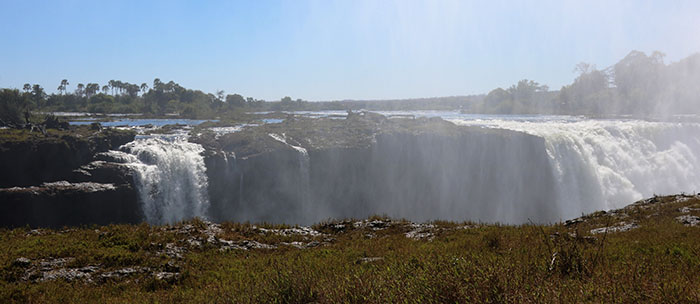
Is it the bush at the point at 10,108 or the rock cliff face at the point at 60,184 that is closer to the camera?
the rock cliff face at the point at 60,184

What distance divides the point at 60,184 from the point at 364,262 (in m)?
29.7

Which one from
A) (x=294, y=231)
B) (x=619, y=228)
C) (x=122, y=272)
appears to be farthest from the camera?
(x=294, y=231)

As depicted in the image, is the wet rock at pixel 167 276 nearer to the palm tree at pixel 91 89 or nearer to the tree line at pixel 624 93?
the tree line at pixel 624 93

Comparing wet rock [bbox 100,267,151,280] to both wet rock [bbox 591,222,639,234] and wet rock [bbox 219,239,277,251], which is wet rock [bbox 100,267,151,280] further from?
wet rock [bbox 591,222,639,234]

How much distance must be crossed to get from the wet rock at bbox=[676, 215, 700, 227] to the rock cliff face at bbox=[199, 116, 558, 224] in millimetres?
27395

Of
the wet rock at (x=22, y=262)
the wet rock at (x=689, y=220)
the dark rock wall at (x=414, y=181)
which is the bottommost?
the dark rock wall at (x=414, y=181)

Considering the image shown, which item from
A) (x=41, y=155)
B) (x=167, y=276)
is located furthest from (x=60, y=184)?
(x=167, y=276)

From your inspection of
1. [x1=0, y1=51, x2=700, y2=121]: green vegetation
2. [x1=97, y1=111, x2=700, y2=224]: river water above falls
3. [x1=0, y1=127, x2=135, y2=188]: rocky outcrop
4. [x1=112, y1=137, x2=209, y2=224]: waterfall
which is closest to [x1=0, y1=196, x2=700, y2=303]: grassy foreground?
[x1=112, y1=137, x2=209, y2=224]: waterfall

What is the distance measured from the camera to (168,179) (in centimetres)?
3219

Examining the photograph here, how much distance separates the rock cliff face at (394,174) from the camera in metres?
37.4

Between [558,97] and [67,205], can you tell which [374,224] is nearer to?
[67,205]

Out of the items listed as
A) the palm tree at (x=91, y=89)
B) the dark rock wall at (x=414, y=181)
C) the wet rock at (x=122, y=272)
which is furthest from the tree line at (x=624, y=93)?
the palm tree at (x=91, y=89)

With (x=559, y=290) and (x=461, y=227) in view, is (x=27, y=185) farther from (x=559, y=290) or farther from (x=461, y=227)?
(x=559, y=290)

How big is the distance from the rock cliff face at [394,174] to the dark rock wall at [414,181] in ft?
0.32
